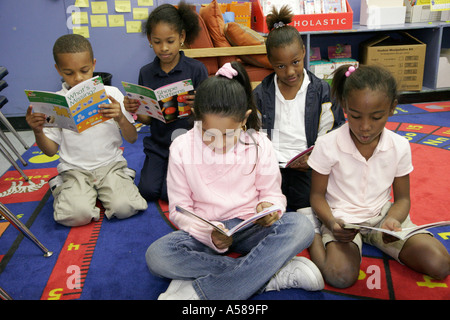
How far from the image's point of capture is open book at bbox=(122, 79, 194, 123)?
1.47m

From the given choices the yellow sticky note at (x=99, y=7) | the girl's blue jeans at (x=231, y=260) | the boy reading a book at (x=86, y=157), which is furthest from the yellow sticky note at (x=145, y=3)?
the girl's blue jeans at (x=231, y=260)

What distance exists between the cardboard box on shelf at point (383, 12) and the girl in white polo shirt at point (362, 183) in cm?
205

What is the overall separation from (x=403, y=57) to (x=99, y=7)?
7.85ft

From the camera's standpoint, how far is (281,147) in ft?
5.23

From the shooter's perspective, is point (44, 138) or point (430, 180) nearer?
point (44, 138)

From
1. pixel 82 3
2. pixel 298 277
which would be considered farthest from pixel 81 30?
pixel 298 277

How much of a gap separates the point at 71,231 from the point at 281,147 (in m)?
0.94

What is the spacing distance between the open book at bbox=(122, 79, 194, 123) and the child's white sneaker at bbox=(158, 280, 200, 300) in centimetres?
71

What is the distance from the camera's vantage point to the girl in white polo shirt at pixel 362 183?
107cm

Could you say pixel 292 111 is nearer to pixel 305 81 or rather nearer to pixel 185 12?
pixel 305 81

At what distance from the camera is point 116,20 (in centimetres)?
289

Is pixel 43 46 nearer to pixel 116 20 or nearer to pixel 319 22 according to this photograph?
pixel 116 20
